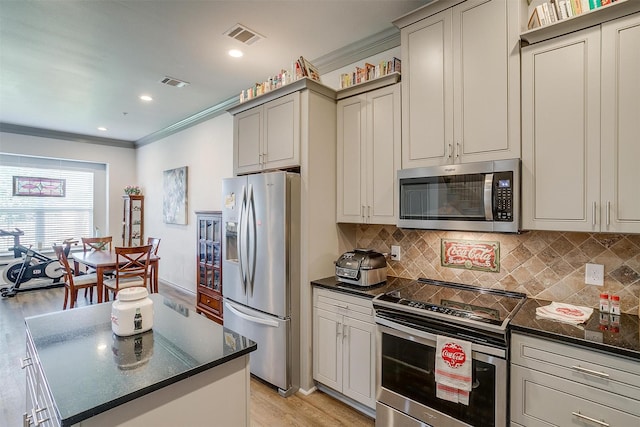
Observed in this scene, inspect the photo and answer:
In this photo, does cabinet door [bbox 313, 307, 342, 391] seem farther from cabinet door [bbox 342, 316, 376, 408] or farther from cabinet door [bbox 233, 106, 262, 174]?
cabinet door [bbox 233, 106, 262, 174]

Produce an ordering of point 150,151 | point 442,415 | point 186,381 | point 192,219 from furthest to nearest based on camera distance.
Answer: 1. point 150,151
2. point 192,219
3. point 442,415
4. point 186,381

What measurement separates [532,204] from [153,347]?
6.90ft

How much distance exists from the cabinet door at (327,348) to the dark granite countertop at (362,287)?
0.70 feet

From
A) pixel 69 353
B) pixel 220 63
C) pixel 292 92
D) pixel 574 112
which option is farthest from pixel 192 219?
pixel 574 112

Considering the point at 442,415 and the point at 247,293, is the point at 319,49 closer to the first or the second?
the point at 247,293

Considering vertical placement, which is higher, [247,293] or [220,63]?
[220,63]

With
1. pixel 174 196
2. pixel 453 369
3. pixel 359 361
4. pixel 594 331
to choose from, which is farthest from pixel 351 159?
pixel 174 196

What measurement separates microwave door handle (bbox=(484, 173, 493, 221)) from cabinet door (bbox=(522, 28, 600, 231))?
181 mm

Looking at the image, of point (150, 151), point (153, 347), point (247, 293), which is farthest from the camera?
point (150, 151)

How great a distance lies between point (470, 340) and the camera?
1.72m

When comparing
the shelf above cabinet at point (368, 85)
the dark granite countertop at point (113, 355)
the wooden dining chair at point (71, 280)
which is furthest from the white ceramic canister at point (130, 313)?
the wooden dining chair at point (71, 280)

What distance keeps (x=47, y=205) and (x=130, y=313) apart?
22.2 ft

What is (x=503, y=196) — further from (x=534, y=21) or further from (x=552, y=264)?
(x=534, y=21)

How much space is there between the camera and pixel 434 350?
186cm
